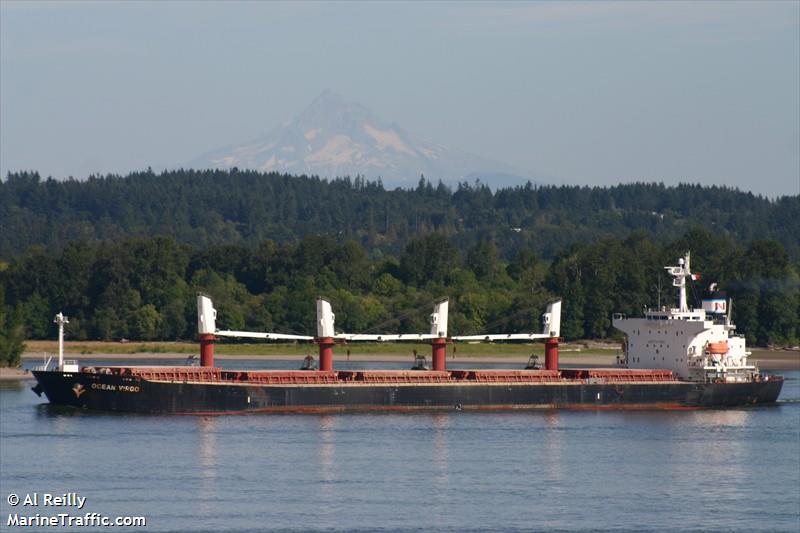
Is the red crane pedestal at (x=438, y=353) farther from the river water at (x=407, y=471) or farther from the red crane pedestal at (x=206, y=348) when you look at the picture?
the red crane pedestal at (x=206, y=348)

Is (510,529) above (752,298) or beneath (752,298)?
beneath

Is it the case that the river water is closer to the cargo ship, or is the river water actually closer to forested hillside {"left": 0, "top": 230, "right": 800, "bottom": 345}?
the cargo ship

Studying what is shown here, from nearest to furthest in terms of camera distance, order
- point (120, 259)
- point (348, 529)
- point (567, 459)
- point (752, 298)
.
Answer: point (348, 529)
point (567, 459)
point (752, 298)
point (120, 259)

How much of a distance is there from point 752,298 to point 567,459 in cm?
8863

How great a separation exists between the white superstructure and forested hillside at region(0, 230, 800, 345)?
44.7 meters

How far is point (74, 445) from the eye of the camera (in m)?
68.8

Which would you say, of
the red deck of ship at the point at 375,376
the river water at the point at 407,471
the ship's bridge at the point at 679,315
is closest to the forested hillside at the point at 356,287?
the ship's bridge at the point at 679,315

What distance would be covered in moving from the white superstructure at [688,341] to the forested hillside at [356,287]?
A: 4466cm

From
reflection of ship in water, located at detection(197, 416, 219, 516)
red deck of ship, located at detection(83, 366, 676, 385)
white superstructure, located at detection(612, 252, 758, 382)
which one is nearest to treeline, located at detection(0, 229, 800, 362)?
white superstructure, located at detection(612, 252, 758, 382)

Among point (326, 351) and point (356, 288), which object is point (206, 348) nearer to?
point (326, 351)

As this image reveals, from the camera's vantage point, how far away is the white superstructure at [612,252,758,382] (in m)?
94.9

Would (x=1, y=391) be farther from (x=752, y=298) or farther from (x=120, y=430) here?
(x=752, y=298)

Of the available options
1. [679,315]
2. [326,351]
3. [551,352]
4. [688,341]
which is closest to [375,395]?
[326,351]

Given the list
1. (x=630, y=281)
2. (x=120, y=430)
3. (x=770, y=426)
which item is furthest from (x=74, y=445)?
(x=630, y=281)
